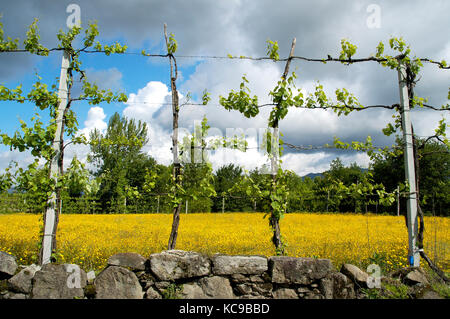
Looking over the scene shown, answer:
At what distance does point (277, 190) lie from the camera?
4.93 metres

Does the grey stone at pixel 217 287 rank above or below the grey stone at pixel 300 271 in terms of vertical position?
below

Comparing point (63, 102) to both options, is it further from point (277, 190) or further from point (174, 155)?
point (277, 190)

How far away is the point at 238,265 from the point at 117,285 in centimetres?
159

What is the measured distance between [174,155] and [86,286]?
235cm

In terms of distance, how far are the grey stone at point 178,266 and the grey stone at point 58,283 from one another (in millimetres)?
985

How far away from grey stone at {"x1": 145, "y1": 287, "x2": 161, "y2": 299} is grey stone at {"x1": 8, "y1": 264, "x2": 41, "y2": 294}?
1.62 m

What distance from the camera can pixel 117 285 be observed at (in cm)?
389

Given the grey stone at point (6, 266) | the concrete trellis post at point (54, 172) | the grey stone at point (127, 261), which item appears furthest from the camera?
the concrete trellis post at point (54, 172)

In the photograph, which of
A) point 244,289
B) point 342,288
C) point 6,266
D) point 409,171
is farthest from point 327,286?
point 6,266

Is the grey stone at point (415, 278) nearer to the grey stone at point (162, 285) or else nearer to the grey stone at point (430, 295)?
the grey stone at point (430, 295)

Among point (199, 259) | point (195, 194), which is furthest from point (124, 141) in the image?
point (199, 259)

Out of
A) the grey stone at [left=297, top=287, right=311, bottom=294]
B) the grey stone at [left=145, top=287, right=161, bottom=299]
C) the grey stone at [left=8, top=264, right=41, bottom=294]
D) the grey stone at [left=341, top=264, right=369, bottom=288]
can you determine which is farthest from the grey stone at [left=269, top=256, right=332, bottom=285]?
the grey stone at [left=8, top=264, right=41, bottom=294]

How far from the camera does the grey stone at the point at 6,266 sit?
4.20m

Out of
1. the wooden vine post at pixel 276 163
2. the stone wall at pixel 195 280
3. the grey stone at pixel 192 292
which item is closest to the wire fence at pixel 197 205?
the wooden vine post at pixel 276 163
